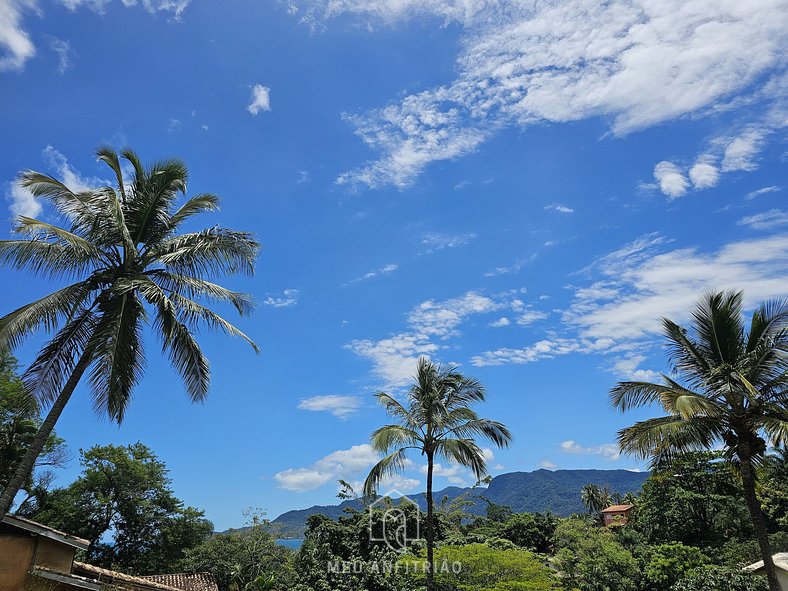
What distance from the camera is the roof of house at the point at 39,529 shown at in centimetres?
1051

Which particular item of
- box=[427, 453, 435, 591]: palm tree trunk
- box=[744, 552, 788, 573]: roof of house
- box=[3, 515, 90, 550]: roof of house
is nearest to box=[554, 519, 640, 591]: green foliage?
box=[744, 552, 788, 573]: roof of house

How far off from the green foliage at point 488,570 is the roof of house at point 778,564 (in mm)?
7758

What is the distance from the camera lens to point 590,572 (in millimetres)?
20734

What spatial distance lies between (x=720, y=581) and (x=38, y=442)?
2044 cm

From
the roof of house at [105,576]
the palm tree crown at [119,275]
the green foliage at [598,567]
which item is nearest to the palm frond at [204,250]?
the palm tree crown at [119,275]

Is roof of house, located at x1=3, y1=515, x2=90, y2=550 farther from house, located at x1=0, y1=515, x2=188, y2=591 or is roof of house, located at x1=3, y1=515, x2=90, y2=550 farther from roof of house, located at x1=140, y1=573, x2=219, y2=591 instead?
roof of house, located at x1=140, y1=573, x2=219, y2=591

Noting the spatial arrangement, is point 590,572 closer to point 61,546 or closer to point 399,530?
point 399,530

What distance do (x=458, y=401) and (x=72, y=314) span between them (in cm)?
1218

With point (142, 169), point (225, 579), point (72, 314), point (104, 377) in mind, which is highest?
point (142, 169)

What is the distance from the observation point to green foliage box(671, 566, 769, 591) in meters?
17.5

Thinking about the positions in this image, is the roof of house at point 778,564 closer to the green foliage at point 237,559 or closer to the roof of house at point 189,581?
the green foliage at point 237,559

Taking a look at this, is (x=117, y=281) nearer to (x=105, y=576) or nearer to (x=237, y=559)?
(x=105, y=576)

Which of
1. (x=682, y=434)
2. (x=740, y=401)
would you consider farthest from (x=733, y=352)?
(x=682, y=434)

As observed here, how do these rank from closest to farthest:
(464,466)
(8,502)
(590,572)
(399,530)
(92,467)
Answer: (8,502)
(464,466)
(590,572)
(399,530)
(92,467)
